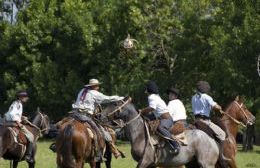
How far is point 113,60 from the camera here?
5016 centimetres

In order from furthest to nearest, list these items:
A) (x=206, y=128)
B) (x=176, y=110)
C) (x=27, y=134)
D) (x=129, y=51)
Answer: (x=129, y=51) → (x=27, y=134) → (x=206, y=128) → (x=176, y=110)

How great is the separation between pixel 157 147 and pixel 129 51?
98.5ft

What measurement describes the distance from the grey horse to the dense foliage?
25.2m

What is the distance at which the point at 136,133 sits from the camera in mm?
17531

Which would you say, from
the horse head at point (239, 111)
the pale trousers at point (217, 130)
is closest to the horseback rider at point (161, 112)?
the pale trousers at point (217, 130)

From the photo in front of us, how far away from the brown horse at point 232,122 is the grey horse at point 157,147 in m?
0.92

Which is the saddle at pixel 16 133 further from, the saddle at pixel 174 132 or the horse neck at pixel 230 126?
the horse neck at pixel 230 126

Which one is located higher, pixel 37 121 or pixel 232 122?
pixel 232 122

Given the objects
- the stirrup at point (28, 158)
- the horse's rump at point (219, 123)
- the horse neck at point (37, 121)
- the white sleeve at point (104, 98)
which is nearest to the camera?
the white sleeve at point (104, 98)

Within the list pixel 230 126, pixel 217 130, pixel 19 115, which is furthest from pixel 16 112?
pixel 217 130

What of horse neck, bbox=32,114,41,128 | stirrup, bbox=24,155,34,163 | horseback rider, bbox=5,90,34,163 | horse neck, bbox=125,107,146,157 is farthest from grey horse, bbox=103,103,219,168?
horse neck, bbox=32,114,41,128

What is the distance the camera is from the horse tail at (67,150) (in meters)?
17.6

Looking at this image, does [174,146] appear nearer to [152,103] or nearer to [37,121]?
[152,103]

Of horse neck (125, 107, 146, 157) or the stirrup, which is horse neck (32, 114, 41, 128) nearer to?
the stirrup
